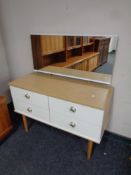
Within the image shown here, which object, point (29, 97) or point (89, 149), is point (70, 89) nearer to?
point (29, 97)

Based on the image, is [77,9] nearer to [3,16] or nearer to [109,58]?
[109,58]

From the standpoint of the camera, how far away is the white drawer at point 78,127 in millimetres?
1223

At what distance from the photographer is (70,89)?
137cm

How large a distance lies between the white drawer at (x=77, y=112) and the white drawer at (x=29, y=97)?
3.5 inches

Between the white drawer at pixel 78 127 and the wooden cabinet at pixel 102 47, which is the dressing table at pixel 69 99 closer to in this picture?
the white drawer at pixel 78 127

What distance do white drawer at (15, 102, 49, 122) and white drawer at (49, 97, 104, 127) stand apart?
13cm

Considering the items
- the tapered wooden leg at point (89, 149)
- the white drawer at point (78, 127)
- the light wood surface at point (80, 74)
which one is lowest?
the tapered wooden leg at point (89, 149)

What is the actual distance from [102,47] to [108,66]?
0.69 feet

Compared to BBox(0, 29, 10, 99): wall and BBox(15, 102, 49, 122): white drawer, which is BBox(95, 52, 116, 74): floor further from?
BBox(0, 29, 10, 99): wall

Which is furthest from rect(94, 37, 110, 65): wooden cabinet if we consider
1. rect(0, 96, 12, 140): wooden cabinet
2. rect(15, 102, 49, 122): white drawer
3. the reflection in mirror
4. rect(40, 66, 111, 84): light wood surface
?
rect(0, 96, 12, 140): wooden cabinet

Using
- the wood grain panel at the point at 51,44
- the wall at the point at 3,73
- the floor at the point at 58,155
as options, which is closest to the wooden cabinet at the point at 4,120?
the floor at the point at 58,155

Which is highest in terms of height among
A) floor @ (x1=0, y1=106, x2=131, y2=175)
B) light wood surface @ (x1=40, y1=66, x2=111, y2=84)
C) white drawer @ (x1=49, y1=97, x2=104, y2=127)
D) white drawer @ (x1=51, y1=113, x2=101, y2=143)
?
light wood surface @ (x1=40, y1=66, x2=111, y2=84)

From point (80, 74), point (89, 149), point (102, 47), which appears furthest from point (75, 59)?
point (89, 149)

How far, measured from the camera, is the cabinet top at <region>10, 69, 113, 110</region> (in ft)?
Answer: 3.85
